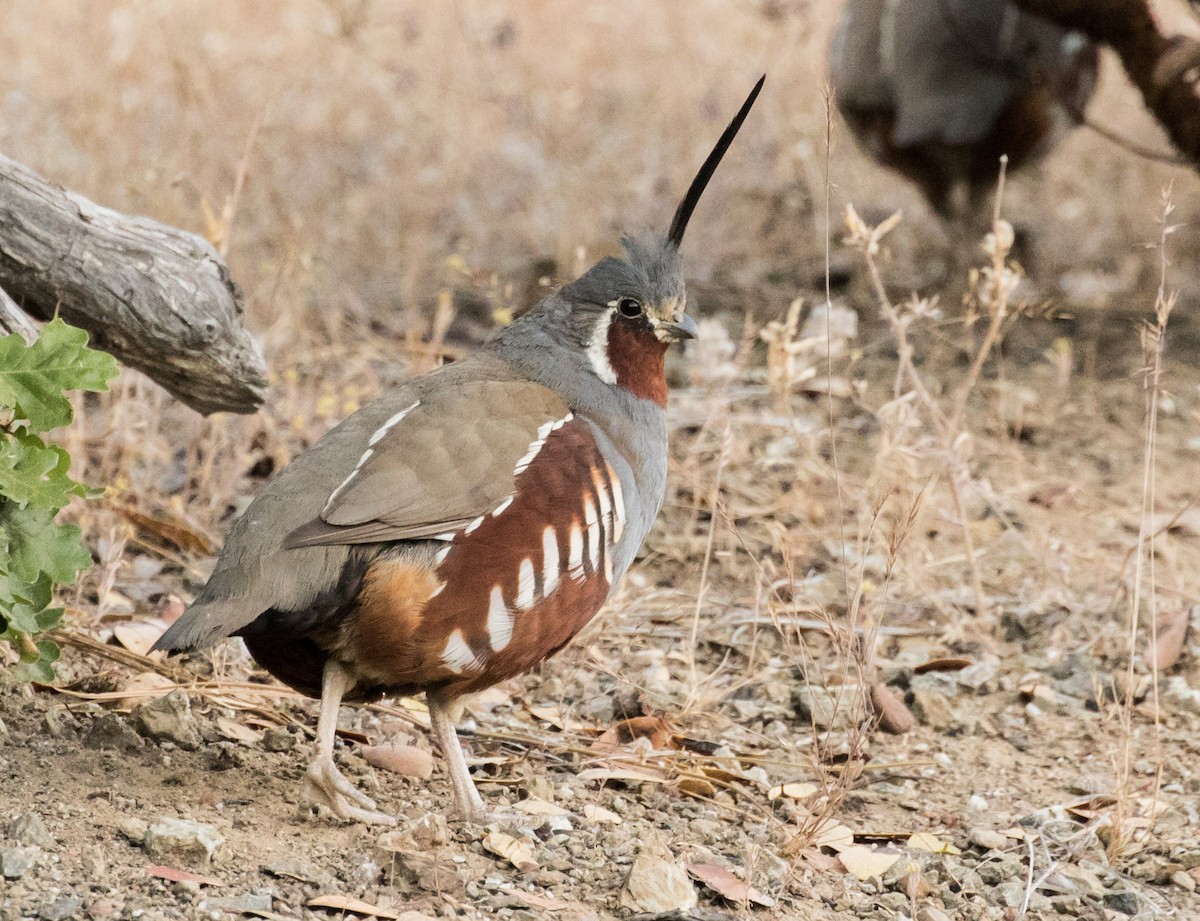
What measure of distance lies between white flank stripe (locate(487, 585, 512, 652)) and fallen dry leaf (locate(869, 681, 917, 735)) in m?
1.33

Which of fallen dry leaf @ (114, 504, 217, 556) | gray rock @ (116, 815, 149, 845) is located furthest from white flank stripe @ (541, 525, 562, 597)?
fallen dry leaf @ (114, 504, 217, 556)

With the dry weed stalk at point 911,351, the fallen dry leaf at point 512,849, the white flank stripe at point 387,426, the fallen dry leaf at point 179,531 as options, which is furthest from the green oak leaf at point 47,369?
the dry weed stalk at point 911,351

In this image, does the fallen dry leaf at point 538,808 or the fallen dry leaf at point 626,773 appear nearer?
the fallen dry leaf at point 538,808

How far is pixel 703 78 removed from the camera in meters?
8.81

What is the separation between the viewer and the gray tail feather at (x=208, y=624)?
114 inches

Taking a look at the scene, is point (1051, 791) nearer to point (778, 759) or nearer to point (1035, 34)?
point (778, 759)

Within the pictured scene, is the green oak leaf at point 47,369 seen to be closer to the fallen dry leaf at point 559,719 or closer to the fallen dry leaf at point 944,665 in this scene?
the fallen dry leaf at point 559,719

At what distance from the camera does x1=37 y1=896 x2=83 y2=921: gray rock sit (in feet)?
8.64

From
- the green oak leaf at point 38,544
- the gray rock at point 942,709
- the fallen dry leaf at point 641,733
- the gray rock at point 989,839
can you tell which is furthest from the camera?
the gray rock at point 942,709

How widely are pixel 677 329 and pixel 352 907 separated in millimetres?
1643

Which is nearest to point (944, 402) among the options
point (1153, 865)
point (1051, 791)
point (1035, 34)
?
point (1035, 34)

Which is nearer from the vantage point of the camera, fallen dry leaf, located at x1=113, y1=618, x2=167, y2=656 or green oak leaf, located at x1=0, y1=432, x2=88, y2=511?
green oak leaf, located at x1=0, y1=432, x2=88, y2=511

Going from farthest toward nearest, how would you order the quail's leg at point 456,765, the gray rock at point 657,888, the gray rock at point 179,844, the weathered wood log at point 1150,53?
1. the weathered wood log at point 1150,53
2. the quail's leg at point 456,765
3. the gray rock at point 657,888
4. the gray rock at point 179,844

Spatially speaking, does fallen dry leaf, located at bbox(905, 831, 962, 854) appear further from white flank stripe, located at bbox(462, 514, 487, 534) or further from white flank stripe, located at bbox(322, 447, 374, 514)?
white flank stripe, located at bbox(322, 447, 374, 514)
